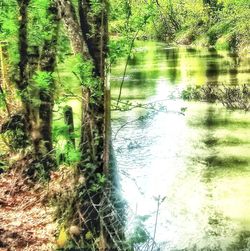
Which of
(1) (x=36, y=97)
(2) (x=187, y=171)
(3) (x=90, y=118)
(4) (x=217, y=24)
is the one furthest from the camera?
(4) (x=217, y=24)

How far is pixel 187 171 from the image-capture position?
13664 mm

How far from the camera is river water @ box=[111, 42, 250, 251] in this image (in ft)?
32.0

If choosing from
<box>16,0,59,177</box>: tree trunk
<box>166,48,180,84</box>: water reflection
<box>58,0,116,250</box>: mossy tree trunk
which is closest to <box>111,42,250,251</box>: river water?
<box>58,0,116,250</box>: mossy tree trunk

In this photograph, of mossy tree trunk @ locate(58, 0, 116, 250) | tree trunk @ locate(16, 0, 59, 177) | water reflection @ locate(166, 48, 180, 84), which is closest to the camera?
mossy tree trunk @ locate(58, 0, 116, 250)

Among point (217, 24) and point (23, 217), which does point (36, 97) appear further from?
point (217, 24)

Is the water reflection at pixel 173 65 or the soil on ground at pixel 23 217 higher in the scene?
the soil on ground at pixel 23 217

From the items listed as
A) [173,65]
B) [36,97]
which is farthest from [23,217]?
[173,65]

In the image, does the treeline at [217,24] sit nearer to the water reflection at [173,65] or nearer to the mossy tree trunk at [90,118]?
the water reflection at [173,65]

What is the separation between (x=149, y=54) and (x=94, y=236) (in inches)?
1595

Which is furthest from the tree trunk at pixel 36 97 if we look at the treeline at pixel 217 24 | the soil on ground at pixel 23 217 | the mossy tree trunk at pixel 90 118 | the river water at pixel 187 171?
the treeline at pixel 217 24

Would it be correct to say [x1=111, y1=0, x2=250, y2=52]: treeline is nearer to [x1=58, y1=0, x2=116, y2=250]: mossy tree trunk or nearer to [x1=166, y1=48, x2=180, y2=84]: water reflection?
[x1=166, y1=48, x2=180, y2=84]: water reflection

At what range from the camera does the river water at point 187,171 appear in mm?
9758

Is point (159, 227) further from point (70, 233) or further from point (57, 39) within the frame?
point (57, 39)

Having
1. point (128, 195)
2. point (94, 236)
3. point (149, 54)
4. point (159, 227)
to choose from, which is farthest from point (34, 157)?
point (149, 54)
